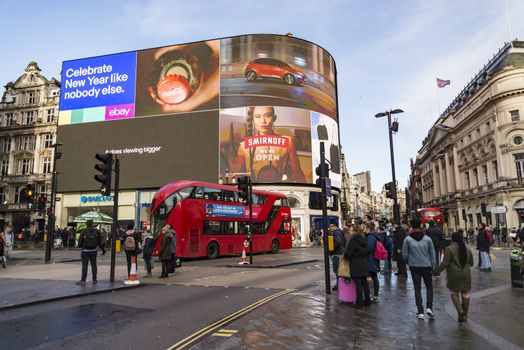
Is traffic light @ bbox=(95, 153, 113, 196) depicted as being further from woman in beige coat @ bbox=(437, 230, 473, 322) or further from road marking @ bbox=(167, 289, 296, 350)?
woman in beige coat @ bbox=(437, 230, 473, 322)

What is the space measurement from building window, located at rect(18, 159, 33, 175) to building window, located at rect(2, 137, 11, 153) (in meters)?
2.83

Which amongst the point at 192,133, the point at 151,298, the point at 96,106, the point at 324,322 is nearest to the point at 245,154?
the point at 192,133

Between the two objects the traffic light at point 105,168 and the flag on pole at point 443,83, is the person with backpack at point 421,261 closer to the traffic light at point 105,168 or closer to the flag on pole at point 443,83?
the traffic light at point 105,168

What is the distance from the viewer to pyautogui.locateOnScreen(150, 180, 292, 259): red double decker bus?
20203 millimetres

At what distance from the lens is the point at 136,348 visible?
18.1ft

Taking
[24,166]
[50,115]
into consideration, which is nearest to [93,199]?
[24,166]

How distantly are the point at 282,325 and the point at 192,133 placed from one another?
4249cm

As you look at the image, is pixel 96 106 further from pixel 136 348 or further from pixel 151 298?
pixel 136 348

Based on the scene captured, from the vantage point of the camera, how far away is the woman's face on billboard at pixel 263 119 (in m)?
45.3

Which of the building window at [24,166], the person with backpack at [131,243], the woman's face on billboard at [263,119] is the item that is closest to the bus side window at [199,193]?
the person with backpack at [131,243]

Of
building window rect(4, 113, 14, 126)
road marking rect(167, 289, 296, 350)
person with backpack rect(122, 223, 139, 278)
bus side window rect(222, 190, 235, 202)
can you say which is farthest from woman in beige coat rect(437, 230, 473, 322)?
building window rect(4, 113, 14, 126)

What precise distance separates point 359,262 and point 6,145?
62591mm

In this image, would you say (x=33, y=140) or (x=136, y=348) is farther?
(x=33, y=140)

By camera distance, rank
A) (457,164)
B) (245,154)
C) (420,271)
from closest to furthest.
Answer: (420,271), (245,154), (457,164)
